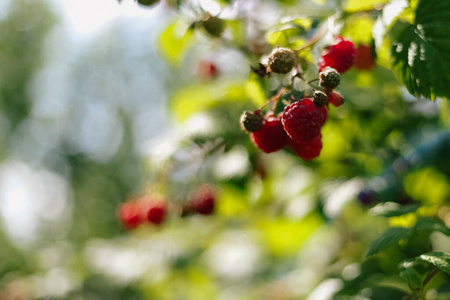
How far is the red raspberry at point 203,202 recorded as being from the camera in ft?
7.81

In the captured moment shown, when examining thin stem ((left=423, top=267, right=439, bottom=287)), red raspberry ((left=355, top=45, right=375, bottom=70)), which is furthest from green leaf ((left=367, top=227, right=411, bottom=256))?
red raspberry ((left=355, top=45, right=375, bottom=70))

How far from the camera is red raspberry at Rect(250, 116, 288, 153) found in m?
1.19

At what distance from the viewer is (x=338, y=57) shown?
3.84ft

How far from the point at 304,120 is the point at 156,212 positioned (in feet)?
5.02

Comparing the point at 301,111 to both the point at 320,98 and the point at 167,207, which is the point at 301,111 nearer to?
the point at 320,98

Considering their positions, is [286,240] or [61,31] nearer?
[286,240]

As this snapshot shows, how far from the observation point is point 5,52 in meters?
15.7

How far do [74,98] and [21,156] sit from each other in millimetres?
3198

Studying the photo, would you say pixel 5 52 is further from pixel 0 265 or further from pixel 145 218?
pixel 145 218

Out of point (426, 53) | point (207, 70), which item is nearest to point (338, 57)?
point (426, 53)

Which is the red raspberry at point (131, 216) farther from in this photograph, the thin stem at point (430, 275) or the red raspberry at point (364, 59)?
the thin stem at point (430, 275)

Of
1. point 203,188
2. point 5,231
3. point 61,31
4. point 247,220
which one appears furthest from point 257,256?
point 61,31

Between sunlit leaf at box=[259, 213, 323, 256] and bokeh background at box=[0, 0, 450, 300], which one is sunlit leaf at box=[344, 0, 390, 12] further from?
sunlit leaf at box=[259, 213, 323, 256]

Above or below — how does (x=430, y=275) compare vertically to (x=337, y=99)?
below
